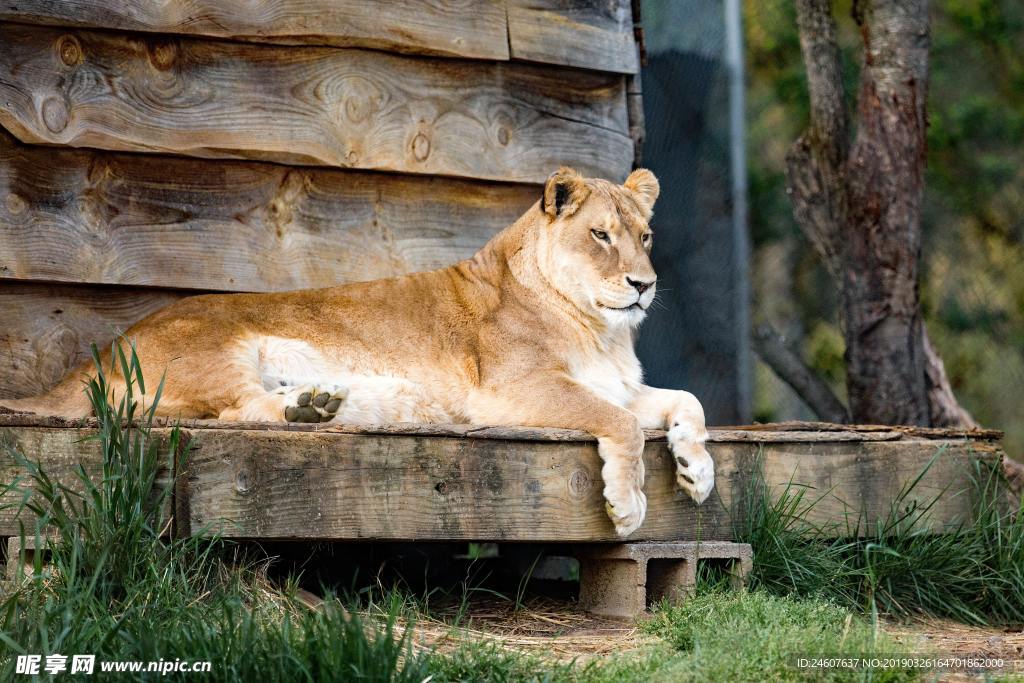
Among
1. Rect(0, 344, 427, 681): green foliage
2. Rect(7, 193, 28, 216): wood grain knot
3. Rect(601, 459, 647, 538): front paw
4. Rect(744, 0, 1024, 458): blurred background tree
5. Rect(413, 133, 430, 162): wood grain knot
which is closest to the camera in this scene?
Rect(0, 344, 427, 681): green foliage

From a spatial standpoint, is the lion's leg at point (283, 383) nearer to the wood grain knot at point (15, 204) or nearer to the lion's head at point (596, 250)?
the lion's head at point (596, 250)

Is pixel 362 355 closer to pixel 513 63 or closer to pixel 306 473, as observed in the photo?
pixel 306 473

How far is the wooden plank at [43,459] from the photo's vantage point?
2.99 metres

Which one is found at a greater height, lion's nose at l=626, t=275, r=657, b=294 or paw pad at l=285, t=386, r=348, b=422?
lion's nose at l=626, t=275, r=657, b=294

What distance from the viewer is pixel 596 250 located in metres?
3.95

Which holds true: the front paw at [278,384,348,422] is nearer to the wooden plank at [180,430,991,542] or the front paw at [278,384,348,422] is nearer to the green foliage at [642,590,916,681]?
the wooden plank at [180,430,991,542]

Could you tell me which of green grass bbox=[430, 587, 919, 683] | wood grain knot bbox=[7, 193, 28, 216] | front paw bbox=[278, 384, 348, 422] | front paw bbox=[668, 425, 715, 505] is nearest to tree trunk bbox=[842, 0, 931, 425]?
front paw bbox=[668, 425, 715, 505]

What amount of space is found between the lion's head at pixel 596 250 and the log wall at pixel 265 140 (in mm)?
730

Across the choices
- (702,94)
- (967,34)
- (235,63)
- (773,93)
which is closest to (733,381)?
(702,94)

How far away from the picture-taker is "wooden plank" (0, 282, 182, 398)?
161 inches

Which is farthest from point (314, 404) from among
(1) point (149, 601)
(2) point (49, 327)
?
(2) point (49, 327)

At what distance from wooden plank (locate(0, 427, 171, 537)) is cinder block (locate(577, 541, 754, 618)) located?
1336 millimetres

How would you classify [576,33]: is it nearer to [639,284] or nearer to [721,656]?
[639,284]

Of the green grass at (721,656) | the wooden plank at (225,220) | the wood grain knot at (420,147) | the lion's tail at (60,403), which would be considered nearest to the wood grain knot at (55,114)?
the wooden plank at (225,220)
